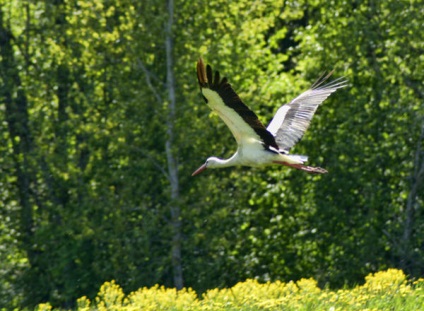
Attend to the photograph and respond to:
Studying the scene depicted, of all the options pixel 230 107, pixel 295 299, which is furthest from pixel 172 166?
pixel 295 299

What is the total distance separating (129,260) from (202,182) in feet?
5.21

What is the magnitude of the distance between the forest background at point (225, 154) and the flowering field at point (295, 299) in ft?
22.6

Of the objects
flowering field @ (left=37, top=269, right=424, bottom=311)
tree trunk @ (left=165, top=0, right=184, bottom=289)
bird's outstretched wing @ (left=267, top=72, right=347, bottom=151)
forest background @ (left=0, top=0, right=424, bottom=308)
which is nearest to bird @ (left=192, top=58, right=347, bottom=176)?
bird's outstretched wing @ (left=267, top=72, right=347, bottom=151)

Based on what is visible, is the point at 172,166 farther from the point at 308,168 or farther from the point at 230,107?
the point at 230,107

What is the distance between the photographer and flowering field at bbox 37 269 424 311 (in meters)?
8.76

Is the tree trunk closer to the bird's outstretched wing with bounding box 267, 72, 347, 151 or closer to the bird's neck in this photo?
the bird's outstretched wing with bounding box 267, 72, 347, 151

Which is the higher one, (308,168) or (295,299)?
(308,168)

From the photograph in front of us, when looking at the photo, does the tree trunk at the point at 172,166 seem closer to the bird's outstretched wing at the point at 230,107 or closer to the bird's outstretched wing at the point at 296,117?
the bird's outstretched wing at the point at 296,117

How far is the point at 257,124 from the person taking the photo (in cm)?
1031

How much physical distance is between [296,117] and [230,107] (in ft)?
6.58

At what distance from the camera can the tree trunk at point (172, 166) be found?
56.6ft

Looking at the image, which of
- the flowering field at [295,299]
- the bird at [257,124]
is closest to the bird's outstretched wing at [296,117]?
the bird at [257,124]

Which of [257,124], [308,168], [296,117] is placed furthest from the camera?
[296,117]

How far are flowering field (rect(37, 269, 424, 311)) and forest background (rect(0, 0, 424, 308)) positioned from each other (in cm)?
688
